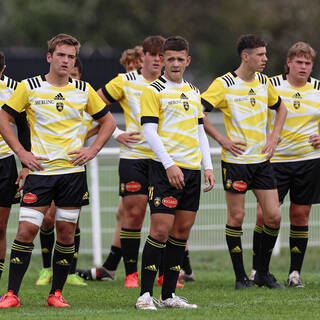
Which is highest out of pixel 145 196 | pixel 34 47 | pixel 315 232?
pixel 34 47

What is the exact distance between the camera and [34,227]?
7.96 m

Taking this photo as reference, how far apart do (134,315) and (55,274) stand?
1.07m

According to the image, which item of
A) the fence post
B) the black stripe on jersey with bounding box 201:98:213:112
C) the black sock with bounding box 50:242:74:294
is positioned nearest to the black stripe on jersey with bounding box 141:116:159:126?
the black sock with bounding box 50:242:74:294

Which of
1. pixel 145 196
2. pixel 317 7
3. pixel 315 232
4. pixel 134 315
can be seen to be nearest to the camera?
pixel 134 315

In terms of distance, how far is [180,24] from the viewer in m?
59.8

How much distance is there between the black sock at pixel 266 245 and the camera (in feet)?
32.1

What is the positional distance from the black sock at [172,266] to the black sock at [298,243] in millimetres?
2237

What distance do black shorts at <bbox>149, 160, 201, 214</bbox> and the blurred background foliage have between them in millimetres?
43416

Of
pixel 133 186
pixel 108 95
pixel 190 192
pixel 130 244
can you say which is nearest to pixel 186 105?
pixel 190 192

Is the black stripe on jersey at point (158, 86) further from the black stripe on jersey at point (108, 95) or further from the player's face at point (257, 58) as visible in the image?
A: the black stripe on jersey at point (108, 95)

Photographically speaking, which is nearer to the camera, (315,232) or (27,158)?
(27,158)

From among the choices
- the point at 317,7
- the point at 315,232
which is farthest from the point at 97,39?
the point at 315,232

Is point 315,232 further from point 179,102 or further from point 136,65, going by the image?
point 179,102

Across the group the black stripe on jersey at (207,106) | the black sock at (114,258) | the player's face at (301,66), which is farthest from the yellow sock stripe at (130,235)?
the player's face at (301,66)
